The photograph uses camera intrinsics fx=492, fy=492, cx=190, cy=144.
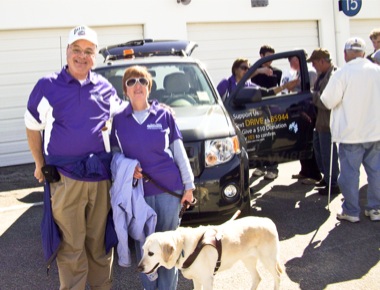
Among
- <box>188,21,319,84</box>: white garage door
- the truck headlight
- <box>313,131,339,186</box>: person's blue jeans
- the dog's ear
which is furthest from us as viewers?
<box>188,21,319,84</box>: white garage door

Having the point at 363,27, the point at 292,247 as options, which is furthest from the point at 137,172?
the point at 363,27

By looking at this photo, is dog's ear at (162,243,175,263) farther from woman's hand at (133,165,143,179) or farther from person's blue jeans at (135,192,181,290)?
woman's hand at (133,165,143,179)

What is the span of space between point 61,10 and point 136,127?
6886 millimetres

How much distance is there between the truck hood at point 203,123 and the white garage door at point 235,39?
5851 mm

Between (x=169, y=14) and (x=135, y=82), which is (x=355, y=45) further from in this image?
(x=169, y=14)

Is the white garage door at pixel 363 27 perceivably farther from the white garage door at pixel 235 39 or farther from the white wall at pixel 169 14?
the white garage door at pixel 235 39

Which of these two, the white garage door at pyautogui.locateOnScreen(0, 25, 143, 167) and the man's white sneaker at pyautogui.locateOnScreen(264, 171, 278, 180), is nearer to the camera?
the man's white sneaker at pyautogui.locateOnScreen(264, 171, 278, 180)

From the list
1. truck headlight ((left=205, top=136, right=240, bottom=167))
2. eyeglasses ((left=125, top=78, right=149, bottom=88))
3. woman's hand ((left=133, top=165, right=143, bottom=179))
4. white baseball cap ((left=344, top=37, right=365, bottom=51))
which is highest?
white baseball cap ((left=344, top=37, right=365, bottom=51))

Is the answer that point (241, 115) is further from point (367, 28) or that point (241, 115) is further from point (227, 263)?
point (367, 28)

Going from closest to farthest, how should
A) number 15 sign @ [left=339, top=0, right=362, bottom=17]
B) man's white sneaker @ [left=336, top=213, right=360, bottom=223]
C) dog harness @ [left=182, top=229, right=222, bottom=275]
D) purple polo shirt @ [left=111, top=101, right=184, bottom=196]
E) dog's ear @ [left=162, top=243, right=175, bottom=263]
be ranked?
dog's ear @ [left=162, top=243, right=175, bottom=263] → dog harness @ [left=182, top=229, right=222, bottom=275] → purple polo shirt @ [left=111, top=101, right=184, bottom=196] → man's white sneaker @ [left=336, top=213, right=360, bottom=223] → number 15 sign @ [left=339, top=0, right=362, bottom=17]

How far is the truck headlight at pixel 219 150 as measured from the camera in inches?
175

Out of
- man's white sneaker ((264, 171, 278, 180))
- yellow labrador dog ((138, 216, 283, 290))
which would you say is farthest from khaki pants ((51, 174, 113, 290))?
man's white sneaker ((264, 171, 278, 180))

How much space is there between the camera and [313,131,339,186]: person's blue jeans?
20.4ft

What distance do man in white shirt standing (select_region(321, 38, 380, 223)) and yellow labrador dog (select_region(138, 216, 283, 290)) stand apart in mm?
2133
